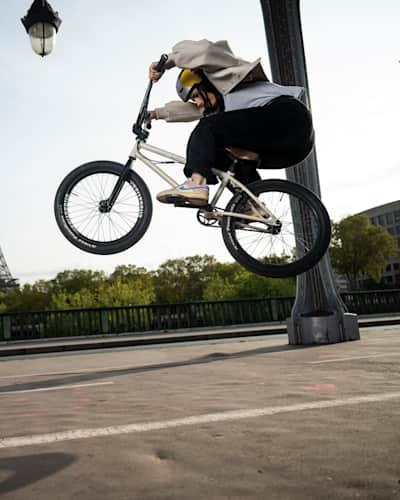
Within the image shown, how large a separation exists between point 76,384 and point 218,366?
2322 mm

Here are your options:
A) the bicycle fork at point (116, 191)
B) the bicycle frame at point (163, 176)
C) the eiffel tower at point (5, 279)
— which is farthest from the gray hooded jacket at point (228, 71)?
the eiffel tower at point (5, 279)

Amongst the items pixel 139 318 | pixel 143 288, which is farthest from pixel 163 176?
pixel 143 288

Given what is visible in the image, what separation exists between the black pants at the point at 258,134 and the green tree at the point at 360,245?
187 feet

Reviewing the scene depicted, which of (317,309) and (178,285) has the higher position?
(178,285)

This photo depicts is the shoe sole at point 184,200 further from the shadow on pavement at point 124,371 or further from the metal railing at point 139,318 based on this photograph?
the metal railing at point 139,318

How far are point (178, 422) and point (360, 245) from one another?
59.5 meters

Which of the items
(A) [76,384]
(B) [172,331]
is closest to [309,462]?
(A) [76,384]

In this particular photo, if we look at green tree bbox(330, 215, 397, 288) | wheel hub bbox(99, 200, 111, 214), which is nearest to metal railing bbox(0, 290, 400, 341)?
wheel hub bbox(99, 200, 111, 214)

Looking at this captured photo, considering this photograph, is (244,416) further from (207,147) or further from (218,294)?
(218,294)

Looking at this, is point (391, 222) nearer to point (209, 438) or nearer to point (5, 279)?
point (5, 279)

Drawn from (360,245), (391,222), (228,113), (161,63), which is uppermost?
(391,222)

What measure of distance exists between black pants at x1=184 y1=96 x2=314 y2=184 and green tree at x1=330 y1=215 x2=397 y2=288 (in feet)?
187

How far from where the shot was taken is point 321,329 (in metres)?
11.2

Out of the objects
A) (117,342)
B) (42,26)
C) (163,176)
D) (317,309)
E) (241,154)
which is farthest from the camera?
(117,342)
